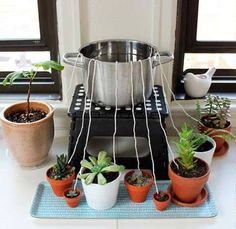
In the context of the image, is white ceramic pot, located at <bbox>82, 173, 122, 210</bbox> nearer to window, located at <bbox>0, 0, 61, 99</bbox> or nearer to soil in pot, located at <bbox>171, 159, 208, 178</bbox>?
soil in pot, located at <bbox>171, 159, 208, 178</bbox>

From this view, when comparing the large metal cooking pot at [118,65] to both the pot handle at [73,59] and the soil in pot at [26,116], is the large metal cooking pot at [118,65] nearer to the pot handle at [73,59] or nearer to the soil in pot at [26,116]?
the pot handle at [73,59]

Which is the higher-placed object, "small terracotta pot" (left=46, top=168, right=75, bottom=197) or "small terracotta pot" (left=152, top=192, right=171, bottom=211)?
"small terracotta pot" (left=46, top=168, right=75, bottom=197)

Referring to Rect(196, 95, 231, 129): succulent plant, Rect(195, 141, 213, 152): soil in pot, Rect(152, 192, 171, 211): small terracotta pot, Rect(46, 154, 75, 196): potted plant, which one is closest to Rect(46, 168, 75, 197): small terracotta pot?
Rect(46, 154, 75, 196): potted plant

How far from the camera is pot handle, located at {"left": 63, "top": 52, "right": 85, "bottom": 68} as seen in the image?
1175 mm

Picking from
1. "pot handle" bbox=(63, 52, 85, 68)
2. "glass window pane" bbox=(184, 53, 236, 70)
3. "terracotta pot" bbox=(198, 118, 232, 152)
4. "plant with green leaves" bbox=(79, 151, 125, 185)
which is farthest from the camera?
"glass window pane" bbox=(184, 53, 236, 70)

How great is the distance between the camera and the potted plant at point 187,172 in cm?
106

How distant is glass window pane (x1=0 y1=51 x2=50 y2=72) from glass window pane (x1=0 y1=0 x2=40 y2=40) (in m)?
0.06

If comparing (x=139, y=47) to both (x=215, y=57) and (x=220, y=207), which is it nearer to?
(x=215, y=57)

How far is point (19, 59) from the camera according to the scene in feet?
4.87

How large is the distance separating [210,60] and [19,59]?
0.69 meters

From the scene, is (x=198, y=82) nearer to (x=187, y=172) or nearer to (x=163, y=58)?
(x=163, y=58)

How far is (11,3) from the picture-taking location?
4.60ft

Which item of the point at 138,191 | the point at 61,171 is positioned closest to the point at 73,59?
the point at 61,171

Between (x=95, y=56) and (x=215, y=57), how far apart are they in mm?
454
